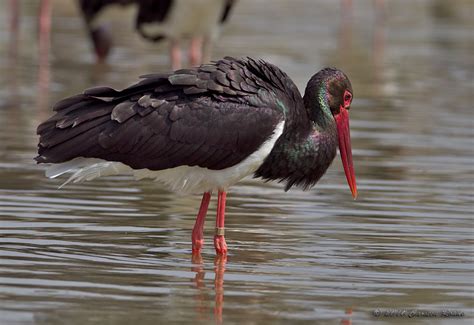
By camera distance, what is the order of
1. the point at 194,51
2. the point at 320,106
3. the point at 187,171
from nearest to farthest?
1. the point at 187,171
2. the point at 320,106
3. the point at 194,51

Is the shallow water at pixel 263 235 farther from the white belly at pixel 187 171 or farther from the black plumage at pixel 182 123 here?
the black plumage at pixel 182 123

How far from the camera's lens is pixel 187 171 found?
8.27 m

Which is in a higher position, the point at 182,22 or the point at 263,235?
the point at 263,235

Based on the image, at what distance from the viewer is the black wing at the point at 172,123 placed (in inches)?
314

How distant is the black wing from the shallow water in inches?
22.0

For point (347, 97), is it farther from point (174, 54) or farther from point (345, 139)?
point (174, 54)

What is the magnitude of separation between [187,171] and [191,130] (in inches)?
12.5

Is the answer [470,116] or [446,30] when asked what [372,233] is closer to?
[470,116]

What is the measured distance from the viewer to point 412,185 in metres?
10.8

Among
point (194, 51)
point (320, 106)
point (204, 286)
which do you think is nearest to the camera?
point (204, 286)

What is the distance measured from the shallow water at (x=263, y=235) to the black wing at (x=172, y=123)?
0.56m

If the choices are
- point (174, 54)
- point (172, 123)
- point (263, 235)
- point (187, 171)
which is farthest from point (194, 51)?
point (172, 123)

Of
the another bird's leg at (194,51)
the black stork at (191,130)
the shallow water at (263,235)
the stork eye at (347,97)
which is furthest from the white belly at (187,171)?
the another bird's leg at (194,51)

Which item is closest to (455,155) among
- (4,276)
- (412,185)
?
(412,185)
